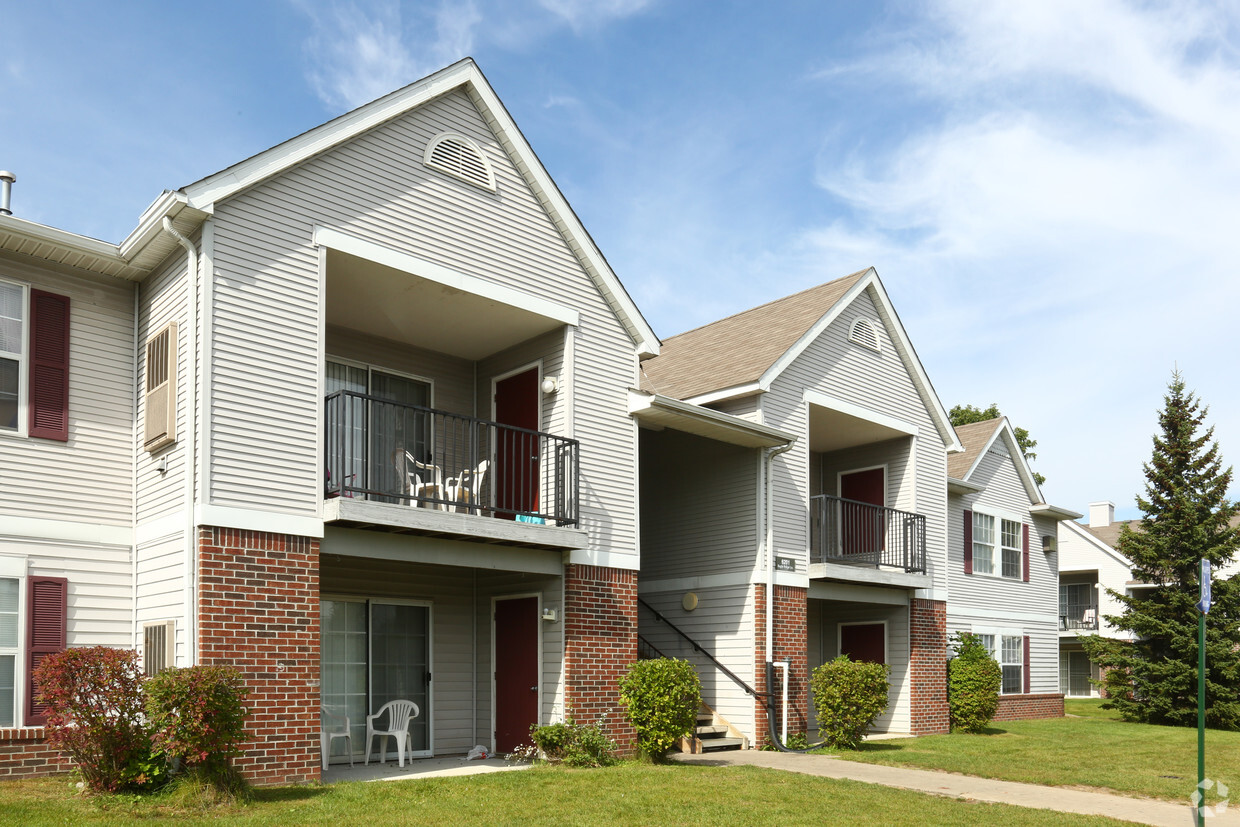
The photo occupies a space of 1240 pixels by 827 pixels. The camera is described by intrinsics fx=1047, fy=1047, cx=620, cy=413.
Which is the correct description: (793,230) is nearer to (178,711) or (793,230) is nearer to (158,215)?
(158,215)

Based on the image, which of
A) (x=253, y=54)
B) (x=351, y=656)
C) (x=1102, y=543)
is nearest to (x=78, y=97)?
(x=253, y=54)

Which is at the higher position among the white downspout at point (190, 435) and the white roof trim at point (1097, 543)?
the white downspout at point (190, 435)

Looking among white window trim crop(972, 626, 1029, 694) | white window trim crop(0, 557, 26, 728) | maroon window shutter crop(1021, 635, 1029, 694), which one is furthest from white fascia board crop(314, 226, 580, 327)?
maroon window shutter crop(1021, 635, 1029, 694)

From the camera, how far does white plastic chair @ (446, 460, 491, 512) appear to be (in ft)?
41.4

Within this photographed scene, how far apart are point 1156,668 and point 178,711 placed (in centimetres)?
2334

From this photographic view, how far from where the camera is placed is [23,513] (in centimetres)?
1065

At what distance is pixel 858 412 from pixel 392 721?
9.73 metres

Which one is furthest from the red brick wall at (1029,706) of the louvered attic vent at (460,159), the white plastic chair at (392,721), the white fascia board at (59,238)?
the white fascia board at (59,238)

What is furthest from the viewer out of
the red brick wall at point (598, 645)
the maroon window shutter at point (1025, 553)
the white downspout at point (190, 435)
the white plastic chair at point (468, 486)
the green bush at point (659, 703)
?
the maroon window shutter at point (1025, 553)

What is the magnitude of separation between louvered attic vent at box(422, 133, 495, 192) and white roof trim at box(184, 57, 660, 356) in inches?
18.0

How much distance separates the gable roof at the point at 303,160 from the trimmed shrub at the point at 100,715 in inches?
169

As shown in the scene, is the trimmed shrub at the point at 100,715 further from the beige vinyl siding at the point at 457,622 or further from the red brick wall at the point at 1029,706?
the red brick wall at the point at 1029,706

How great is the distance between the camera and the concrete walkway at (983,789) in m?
A: 10.9

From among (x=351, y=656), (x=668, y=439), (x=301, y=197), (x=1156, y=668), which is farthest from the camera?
(x=1156, y=668)
